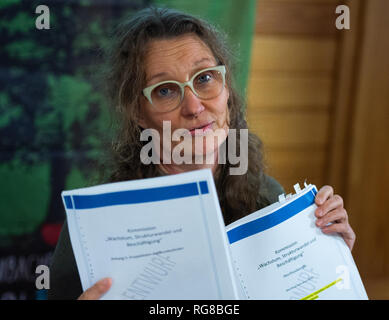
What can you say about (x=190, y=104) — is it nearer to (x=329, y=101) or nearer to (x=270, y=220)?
(x=270, y=220)

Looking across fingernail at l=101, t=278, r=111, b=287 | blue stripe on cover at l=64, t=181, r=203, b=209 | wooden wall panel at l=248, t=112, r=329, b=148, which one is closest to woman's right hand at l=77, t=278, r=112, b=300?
fingernail at l=101, t=278, r=111, b=287

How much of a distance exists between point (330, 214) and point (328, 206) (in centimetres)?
1

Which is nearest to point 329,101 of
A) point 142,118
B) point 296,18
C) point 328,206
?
point 296,18

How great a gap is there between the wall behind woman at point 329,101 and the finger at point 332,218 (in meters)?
1.29

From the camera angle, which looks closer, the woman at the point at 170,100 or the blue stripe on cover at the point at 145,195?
the blue stripe on cover at the point at 145,195

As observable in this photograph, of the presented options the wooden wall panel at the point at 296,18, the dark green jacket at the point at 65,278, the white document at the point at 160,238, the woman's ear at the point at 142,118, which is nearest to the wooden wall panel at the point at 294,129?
the wooden wall panel at the point at 296,18

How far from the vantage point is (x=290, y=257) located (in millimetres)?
775

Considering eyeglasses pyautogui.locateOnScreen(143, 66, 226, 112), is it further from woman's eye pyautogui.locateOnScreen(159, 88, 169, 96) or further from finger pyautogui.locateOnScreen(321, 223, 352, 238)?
finger pyautogui.locateOnScreen(321, 223, 352, 238)

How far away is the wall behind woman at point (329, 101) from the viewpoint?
2.15 m

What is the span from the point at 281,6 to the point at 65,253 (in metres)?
1.56

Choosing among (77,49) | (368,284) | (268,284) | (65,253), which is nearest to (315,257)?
(268,284)

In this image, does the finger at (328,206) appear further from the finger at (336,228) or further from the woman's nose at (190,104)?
the woman's nose at (190,104)

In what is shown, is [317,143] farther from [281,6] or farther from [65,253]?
[65,253]
